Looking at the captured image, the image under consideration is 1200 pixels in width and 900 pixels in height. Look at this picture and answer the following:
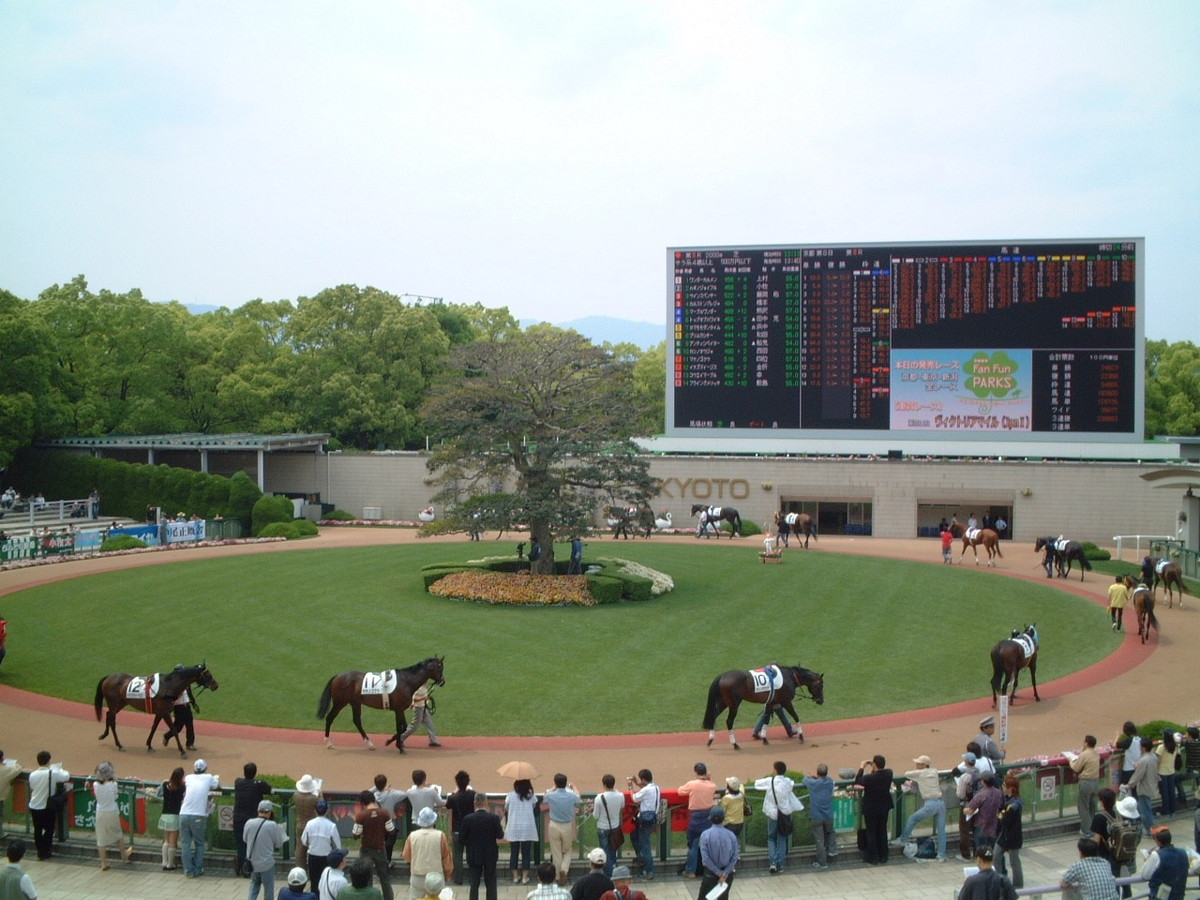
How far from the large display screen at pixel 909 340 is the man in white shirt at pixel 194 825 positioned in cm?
3381

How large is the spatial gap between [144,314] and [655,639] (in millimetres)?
43100

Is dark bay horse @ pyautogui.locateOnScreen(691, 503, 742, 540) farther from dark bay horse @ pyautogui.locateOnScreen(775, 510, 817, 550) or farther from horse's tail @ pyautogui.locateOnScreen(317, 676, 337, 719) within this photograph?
horse's tail @ pyautogui.locateOnScreen(317, 676, 337, 719)

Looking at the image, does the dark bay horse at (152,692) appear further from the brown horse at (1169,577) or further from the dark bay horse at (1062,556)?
the dark bay horse at (1062,556)

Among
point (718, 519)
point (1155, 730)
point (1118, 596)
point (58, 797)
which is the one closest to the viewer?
point (58, 797)

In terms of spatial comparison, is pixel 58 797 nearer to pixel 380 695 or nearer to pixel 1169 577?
pixel 380 695

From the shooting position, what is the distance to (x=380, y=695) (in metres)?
17.0

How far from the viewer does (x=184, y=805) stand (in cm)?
1266

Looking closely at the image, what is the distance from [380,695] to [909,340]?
103 ft

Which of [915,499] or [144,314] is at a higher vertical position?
[144,314]

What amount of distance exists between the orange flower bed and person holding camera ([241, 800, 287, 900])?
17400 millimetres

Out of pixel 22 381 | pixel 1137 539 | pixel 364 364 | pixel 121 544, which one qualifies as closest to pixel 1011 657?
pixel 1137 539

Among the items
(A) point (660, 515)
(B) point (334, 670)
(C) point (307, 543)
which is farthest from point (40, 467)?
(B) point (334, 670)

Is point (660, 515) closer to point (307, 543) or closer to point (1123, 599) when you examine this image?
point (307, 543)

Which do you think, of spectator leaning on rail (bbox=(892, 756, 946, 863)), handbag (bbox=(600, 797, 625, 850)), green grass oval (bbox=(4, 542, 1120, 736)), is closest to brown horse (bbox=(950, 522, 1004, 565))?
green grass oval (bbox=(4, 542, 1120, 736))
